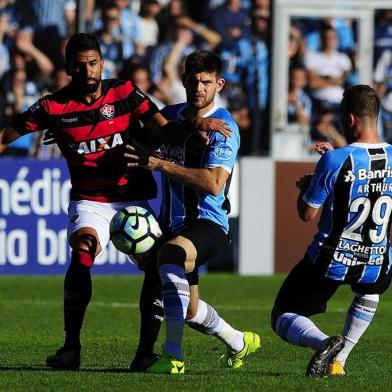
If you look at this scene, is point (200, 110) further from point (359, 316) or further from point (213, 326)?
point (359, 316)

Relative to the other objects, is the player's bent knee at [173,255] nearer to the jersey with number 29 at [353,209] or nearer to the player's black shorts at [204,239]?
the player's black shorts at [204,239]

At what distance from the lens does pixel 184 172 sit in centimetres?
745

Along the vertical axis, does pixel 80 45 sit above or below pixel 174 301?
above

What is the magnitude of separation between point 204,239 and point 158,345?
241 cm

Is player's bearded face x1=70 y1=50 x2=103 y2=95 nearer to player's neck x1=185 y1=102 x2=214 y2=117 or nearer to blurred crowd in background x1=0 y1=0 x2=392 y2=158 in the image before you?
player's neck x1=185 y1=102 x2=214 y2=117

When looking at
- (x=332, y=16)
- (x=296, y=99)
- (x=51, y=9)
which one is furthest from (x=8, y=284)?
(x=332, y=16)

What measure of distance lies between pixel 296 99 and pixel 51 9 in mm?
4061

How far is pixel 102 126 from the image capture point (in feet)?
26.8

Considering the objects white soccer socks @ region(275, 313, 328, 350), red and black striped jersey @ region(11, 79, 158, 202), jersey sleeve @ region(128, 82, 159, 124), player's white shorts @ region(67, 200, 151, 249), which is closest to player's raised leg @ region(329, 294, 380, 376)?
white soccer socks @ region(275, 313, 328, 350)

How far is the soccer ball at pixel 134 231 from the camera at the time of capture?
7633mm

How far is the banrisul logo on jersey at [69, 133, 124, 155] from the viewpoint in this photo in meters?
8.15

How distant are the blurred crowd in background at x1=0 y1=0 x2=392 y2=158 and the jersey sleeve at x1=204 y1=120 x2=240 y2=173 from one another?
9.75m

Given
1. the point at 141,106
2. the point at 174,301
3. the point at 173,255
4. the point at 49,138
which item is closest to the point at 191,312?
the point at 174,301

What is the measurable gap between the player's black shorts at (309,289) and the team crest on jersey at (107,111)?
5.75 feet
